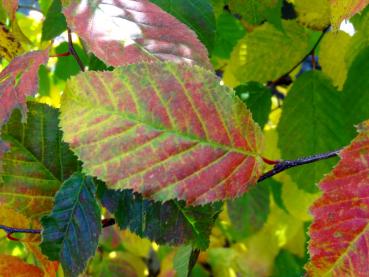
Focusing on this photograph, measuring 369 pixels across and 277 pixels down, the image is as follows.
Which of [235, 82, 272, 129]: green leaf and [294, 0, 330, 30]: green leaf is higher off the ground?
[294, 0, 330, 30]: green leaf

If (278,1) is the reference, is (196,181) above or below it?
below

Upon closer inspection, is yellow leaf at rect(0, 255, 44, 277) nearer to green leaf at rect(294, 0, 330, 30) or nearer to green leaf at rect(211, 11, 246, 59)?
green leaf at rect(294, 0, 330, 30)

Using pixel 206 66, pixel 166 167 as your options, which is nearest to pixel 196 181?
pixel 166 167

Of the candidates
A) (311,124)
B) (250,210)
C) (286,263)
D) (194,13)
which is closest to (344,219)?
(194,13)

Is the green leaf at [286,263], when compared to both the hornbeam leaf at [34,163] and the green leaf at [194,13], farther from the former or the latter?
the hornbeam leaf at [34,163]

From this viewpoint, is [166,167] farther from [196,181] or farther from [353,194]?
[353,194]

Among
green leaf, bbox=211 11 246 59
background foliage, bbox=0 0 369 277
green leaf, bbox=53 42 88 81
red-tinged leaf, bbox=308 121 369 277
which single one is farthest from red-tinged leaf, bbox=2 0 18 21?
green leaf, bbox=211 11 246 59

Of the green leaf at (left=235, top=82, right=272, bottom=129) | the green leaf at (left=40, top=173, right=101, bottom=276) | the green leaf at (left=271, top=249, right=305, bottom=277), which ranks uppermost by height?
the green leaf at (left=235, top=82, right=272, bottom=129)
